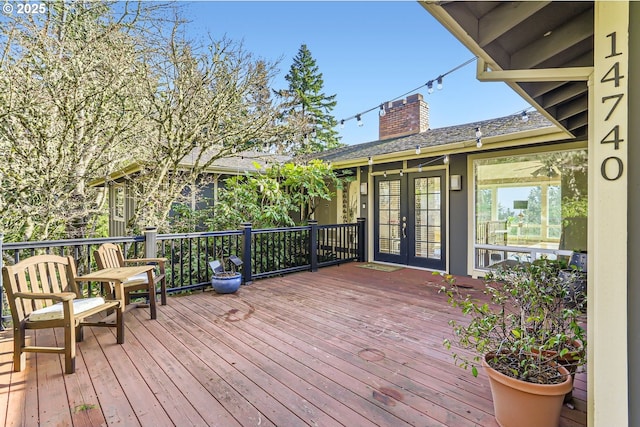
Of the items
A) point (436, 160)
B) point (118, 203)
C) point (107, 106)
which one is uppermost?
point (107, 106)

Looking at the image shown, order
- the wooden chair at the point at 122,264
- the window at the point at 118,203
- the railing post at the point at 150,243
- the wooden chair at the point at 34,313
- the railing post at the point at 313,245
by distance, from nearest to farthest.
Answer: the wooden chair at the point at 34,313, the wooden chair at the point at 122,264, the railing post at the point at 150,243, the railing post at the point at 313,245, the window at the point at 118,203

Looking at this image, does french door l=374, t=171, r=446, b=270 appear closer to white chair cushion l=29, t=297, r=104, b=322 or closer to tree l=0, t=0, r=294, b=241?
tree l=0, t=0, r=294, b=241

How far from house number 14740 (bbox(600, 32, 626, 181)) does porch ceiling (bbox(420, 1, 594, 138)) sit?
0.57 m

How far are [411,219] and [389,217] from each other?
1.79 ft

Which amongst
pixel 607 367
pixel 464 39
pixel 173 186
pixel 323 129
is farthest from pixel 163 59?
pixel 323 129

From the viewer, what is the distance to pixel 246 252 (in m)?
5.12

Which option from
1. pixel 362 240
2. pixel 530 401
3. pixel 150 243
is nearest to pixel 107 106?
pixel 150 243

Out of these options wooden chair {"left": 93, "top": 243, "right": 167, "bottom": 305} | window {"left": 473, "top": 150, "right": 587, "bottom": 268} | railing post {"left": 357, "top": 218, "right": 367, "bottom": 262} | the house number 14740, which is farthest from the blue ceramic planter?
the house number 14740

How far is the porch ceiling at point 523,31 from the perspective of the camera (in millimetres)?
1743

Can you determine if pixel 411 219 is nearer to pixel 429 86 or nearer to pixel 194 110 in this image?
pixel 429 86

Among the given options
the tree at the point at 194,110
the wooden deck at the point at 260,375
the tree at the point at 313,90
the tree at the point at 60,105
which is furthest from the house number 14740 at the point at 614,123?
the tree at the point at 313,90

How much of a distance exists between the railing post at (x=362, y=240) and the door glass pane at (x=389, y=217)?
330 millimetres

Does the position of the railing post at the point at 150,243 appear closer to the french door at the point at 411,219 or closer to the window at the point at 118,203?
the french door at the point at 411,219

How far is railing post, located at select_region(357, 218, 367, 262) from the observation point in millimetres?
7102
